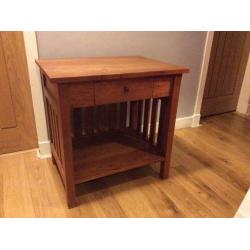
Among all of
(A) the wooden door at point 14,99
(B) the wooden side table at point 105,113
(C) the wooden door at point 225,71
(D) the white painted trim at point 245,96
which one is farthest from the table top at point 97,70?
(D) the white painted trim at point 245,96

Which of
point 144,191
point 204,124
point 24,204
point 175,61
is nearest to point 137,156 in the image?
point 144,191

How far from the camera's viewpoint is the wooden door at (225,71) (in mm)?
2248

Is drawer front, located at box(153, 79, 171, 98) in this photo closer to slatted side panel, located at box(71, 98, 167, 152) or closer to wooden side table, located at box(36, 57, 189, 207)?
wooden side table, located at box(36, 57, 189, 207)

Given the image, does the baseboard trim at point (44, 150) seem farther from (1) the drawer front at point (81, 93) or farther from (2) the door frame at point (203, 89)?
A: (2) the door frame at point (203, 89)

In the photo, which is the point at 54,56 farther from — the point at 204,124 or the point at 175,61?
the point at 204,124

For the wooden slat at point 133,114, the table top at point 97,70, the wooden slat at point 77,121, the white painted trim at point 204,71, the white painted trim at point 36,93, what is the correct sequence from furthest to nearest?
the white painted trim at point 204,71 → the wooden slat at point 133,114 → the wooden slat at point 77,121 → the white painted trim at point 36,93 → the table top at point 97,70

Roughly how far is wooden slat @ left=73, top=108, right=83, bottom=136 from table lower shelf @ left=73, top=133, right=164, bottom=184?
91 mm

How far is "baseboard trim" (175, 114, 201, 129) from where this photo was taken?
2.16 meters

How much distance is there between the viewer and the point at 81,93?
1.02 m

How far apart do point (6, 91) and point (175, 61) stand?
1273 millimetres

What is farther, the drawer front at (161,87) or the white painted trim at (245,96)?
the white painted trim at (245,96)

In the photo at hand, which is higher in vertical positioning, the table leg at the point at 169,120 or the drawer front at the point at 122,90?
the drawer front at the point at 122,90

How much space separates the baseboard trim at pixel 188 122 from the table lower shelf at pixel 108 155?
2.39 feet

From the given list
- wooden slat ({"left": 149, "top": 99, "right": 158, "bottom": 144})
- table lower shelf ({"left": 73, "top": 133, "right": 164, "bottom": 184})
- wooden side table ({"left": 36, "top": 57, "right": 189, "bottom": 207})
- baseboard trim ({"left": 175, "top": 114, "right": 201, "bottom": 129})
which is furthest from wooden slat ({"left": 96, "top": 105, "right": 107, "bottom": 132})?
baseboard trim ({"left": 175, "top": 114, "right": 201, "bottom": 129})
